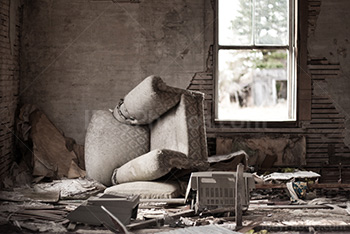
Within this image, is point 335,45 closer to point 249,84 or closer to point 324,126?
point 324,126

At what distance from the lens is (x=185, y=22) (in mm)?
7312

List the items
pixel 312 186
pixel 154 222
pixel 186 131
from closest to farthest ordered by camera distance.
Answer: pixel 154 222 < pixel 186 131 < pixel 312 186

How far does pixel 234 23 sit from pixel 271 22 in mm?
480

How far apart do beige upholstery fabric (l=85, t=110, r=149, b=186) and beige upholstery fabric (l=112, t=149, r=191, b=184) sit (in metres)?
0.32

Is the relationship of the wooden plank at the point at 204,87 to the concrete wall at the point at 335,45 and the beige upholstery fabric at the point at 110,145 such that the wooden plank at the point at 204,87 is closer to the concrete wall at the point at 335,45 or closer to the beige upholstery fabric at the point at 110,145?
the beige upholstery fabric at the point at 110,145

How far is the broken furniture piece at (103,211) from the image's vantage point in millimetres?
4648

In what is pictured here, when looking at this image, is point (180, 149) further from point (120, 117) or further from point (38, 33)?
point (38, 33)

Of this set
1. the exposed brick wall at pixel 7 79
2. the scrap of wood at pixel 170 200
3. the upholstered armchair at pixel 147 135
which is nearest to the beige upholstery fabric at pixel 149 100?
the upholstered armchair at pixel 147 135

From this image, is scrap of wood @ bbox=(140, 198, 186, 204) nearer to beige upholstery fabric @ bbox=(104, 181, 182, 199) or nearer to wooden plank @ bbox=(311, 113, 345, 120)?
beige upholstery fabric @ bbox=(104, 181, 182, 199)

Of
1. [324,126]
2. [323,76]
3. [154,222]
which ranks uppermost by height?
[323,76]

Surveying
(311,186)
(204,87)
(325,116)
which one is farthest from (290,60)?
(311,186)

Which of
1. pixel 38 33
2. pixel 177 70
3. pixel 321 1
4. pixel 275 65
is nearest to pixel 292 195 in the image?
pixel 177 70

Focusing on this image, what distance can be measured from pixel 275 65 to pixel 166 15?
11075 mm

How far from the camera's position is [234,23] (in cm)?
740
